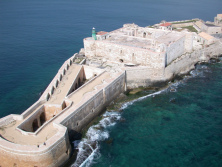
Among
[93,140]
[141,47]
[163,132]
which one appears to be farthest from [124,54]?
[93,140]

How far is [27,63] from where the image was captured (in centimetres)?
5284

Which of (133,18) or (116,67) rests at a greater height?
(133,18)

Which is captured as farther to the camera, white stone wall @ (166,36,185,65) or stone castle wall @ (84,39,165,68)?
white stone wall @ (166,36,185,65)

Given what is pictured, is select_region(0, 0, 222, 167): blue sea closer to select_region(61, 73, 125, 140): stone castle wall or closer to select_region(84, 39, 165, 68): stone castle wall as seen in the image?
select_region(61, 73, 125, 140): stone castle wall

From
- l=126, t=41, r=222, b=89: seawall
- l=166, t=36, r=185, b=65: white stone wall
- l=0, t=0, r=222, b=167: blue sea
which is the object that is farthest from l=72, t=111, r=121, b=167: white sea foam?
l=166, t=36, r=185, b=65: white stone wall

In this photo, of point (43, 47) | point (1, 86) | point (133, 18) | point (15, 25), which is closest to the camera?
point (1, 86)

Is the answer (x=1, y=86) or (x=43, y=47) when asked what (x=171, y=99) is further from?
(x=43, y=47)

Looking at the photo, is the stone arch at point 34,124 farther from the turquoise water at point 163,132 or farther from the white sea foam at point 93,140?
the turquoise water at point 163,132

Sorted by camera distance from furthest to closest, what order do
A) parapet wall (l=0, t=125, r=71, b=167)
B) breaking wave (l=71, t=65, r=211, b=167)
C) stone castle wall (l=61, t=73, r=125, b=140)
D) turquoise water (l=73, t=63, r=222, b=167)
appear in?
1. stone castle wall (l=61, t=73, r=125, b=140)
2. breaking wave (l=71, t=65, r=211, b=167)
3. turquoise water (l=73, t=63, r=222, b=167)
4. parapet wall (l=0, t=125, r=71, b=167)

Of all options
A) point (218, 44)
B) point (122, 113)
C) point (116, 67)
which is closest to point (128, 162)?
point (122, 113)

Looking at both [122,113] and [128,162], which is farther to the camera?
[122,113]

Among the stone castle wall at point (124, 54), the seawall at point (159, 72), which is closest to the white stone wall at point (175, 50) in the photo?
the seawall at point (159, 72)

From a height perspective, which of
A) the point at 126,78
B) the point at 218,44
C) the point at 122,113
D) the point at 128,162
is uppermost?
the point at 218,44

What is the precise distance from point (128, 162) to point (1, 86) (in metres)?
29.7
